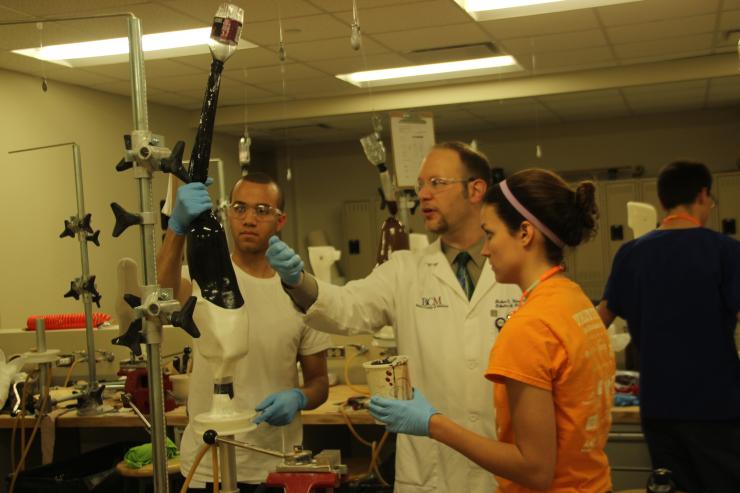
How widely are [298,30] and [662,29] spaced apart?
7.91 ft

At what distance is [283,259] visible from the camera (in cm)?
184

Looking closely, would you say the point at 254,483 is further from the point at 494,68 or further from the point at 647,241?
the point at 494,68

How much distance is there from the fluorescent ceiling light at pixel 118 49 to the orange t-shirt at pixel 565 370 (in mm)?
3584

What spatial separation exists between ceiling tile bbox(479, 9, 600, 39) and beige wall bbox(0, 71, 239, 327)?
2439mm

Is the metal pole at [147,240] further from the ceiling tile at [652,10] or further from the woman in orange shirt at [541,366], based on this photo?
the ceiling tile at [652,10]

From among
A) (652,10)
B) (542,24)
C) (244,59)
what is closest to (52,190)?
(244,59)

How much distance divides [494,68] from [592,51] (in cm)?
84

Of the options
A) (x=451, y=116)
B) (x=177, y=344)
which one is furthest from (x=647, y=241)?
(x=451, y=116)

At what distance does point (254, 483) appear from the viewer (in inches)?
85.3

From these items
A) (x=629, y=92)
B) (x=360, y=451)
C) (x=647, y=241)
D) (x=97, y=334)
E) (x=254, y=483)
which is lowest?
(x=360, y=451)

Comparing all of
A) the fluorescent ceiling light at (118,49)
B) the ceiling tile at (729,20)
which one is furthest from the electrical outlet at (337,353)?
the ceiling tile at (729,20)

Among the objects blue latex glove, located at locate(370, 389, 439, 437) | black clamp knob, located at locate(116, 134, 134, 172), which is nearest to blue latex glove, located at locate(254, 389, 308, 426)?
blue latex glove, located at locate(370, 389, 439, 437)

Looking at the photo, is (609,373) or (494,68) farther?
(494,68)

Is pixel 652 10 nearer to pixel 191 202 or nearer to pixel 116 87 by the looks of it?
pixel 116 87
